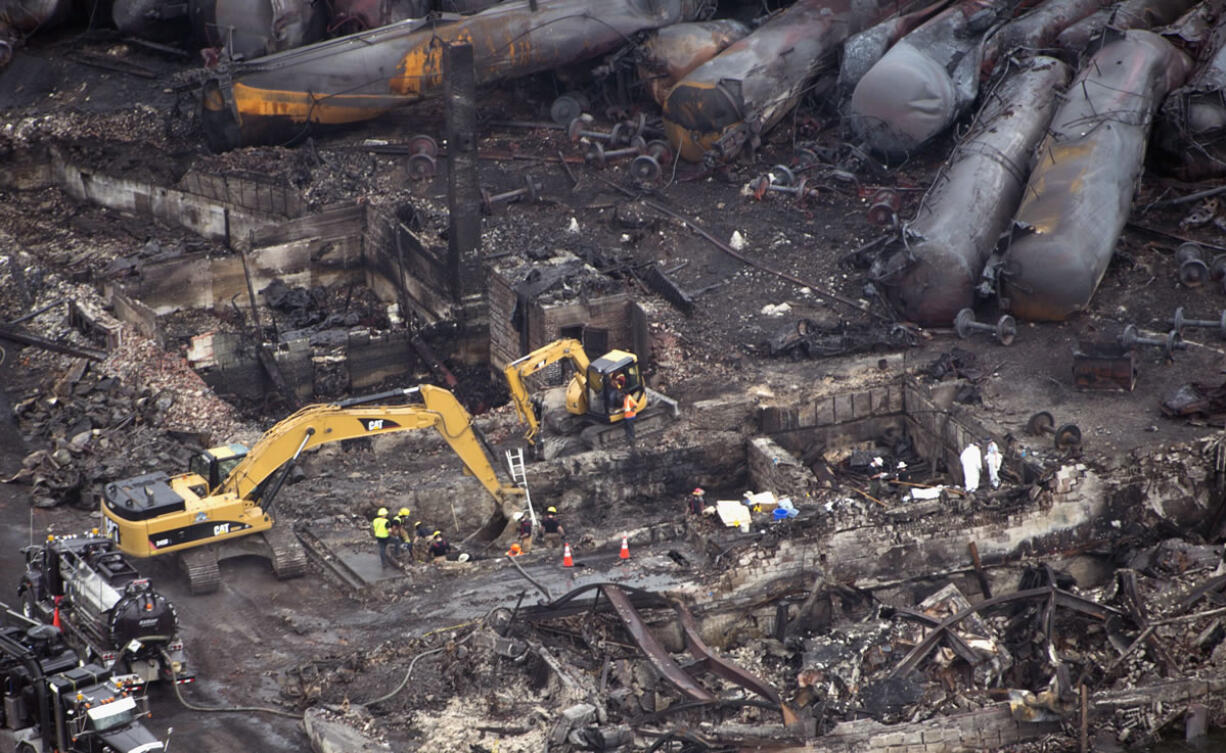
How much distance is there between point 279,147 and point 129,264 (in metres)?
4.26

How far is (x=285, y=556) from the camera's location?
67.5 ft

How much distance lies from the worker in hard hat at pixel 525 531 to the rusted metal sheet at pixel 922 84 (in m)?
11.1

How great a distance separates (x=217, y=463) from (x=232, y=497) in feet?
1.72

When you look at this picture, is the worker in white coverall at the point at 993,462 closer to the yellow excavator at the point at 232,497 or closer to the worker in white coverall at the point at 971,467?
the worker in white coverall at the point at 971,467

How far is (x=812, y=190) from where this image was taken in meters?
29.7

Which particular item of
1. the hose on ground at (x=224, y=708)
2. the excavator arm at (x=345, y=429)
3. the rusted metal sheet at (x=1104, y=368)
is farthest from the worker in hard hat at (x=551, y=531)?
the rusted metal sheet at (x=1104, y=368)

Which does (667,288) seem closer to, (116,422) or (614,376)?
(614,376)

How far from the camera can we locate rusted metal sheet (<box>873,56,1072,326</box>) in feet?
82.9

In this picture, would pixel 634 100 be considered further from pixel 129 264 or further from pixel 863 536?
pixel 863 536

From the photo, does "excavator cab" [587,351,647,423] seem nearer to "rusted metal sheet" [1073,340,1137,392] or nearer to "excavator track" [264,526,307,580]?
"excavator track" [264,526,307,580]

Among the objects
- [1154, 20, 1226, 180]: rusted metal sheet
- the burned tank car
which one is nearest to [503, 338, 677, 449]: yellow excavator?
the burned tank car

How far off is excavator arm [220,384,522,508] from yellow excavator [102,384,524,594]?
1 cm

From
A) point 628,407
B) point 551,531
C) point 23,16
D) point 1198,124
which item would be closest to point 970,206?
point 1198,124

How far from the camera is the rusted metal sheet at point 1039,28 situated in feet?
97.1
